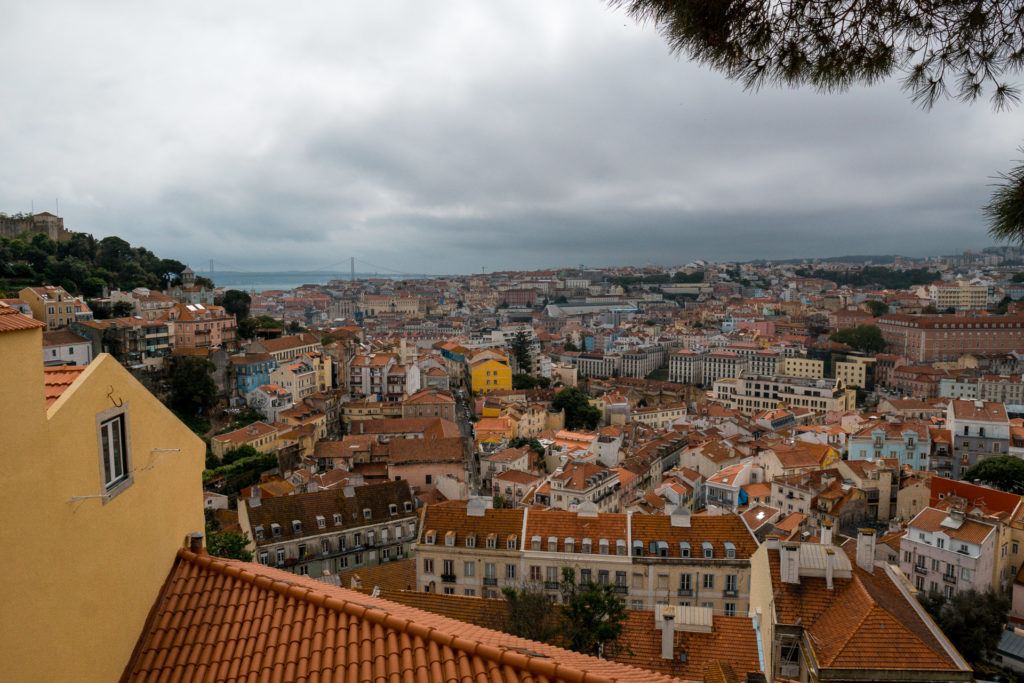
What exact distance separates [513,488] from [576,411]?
19864 mm

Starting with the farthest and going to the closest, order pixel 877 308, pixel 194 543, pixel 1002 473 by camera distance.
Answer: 1. pixel 877 308
2. pixel 1002 473
3. pixel 194 543

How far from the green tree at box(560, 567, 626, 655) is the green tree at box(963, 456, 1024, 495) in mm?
22353

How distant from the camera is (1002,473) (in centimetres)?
2545

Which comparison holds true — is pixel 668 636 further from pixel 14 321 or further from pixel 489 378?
pixel 489 378

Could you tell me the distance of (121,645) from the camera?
124 inches

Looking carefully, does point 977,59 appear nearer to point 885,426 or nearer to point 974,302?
point 885,426

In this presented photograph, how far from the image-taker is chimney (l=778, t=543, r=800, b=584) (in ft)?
32.7

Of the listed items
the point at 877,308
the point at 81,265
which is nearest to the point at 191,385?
the point at 81,265

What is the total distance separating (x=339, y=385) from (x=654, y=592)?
37.7 metres

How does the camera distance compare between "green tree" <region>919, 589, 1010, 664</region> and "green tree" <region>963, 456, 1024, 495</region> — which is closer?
"green tree" <region>919, 589, 1010, 664</region>

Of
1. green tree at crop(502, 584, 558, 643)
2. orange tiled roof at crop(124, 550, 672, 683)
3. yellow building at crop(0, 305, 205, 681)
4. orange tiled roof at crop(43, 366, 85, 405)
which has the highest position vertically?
orange tiled roof at crop(43, 366, 85, 405)

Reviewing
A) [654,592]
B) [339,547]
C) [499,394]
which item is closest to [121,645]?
[654,592]

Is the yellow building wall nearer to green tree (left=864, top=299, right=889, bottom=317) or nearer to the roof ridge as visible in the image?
the roof ridge

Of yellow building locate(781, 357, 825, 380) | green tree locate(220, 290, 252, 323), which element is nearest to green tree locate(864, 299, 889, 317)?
yellow building locate(781, 357, 825, 380)
